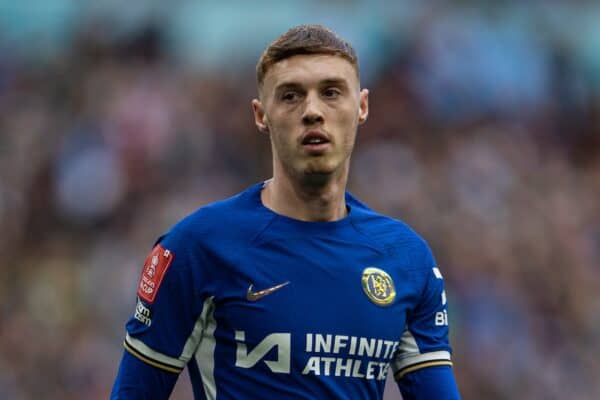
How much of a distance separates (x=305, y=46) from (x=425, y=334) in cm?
109

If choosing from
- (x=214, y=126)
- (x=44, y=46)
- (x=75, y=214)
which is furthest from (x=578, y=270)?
(x=44, y=46)

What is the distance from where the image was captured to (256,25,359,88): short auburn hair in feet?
13.9

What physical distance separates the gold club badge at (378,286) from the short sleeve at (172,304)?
541 millimetres

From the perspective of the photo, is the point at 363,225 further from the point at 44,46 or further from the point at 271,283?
the point at 44,46

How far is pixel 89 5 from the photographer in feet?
42.3

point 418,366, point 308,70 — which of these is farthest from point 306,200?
point 418,366

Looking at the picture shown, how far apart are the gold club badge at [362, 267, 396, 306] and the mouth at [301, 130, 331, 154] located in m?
0.46

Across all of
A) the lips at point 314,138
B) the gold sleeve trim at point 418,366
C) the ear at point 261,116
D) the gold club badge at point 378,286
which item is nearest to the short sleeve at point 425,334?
the gold sleeve trim at point 418,366

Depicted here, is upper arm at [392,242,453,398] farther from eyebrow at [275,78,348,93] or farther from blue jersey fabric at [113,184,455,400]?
eyebrow at [275,78,348,93]

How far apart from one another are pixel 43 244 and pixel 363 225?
6977 mm

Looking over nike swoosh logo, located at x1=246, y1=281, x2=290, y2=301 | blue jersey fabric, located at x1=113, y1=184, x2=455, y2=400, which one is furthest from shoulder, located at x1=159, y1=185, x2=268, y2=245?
nike swoosh logo, located at x1=246, y1=281, x2=290, y2=301

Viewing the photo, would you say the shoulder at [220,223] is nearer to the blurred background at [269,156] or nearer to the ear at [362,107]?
the ear at [362,107]

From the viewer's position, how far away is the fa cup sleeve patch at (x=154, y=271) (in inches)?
163

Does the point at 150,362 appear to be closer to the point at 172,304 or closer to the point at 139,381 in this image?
the point at 139,381
